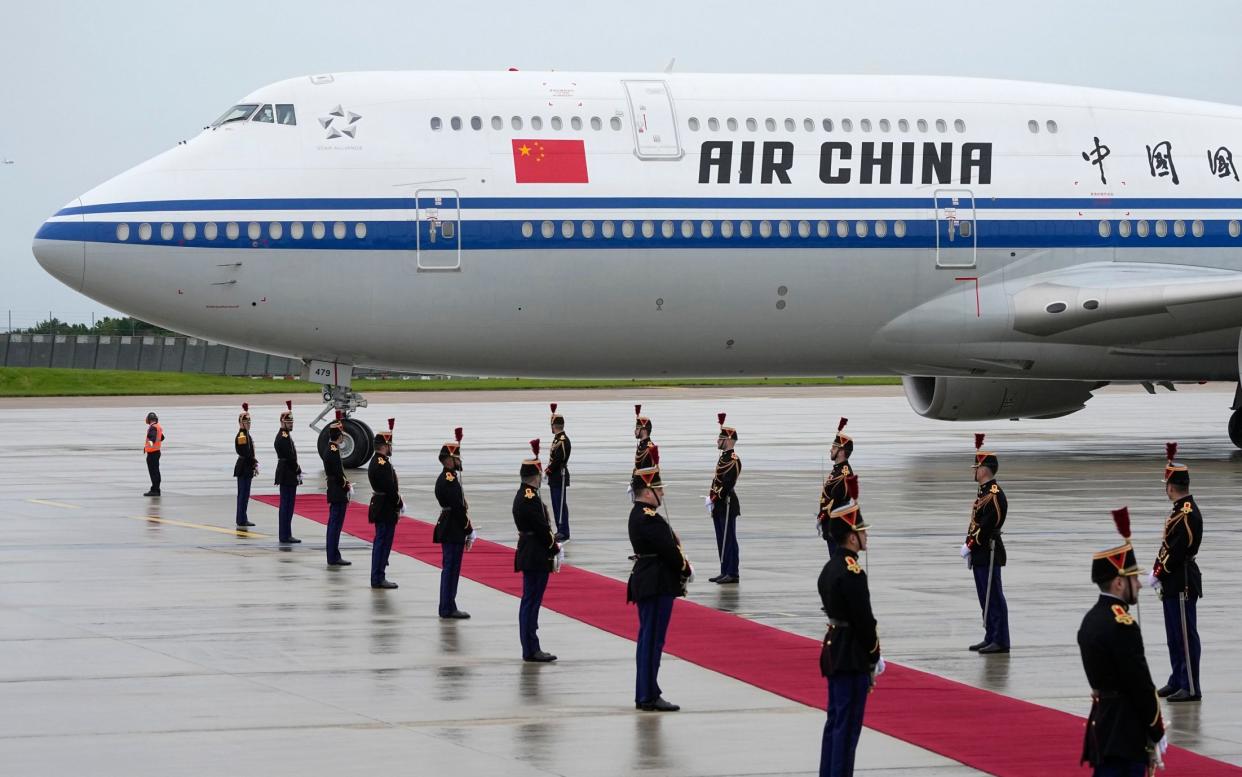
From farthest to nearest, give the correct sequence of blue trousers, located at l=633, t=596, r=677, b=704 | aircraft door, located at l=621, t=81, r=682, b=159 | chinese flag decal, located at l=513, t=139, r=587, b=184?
aircraft door, located at l=621, t=81, r=682, b=159 < chinese flag decal, located at l=513, t=139, r=587, b=184 < blue trousers, located at l=633, t=596, r=677, b=704

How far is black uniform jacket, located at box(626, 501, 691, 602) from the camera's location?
1125 cm

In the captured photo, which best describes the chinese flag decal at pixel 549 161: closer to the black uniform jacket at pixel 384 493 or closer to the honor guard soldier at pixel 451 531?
the black uniform jacket at pixel 384 493

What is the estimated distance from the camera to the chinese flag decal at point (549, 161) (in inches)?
1053

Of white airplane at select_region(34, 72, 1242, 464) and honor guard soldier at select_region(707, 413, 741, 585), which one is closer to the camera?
honor guard soldier at select_region(707, 413, 741, 585)

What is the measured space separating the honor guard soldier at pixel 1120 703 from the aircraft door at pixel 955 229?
66.9 ft

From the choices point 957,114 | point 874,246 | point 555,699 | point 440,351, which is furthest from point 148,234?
point 555,699

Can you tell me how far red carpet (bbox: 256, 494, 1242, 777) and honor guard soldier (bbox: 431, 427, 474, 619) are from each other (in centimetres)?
101

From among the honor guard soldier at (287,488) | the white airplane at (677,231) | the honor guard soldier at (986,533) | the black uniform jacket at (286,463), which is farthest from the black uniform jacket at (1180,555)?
the white airplane at (677,231)

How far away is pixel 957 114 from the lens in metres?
→ 28.5

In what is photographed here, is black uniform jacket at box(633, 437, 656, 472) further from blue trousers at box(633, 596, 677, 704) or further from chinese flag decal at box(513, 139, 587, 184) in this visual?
chinese flag decal at box(513, 139, 587, 184)

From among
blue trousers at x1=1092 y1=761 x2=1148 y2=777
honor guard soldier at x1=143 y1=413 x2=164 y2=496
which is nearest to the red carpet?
blue trousers at x1=1092 y1=761 x2=1148 y2=777

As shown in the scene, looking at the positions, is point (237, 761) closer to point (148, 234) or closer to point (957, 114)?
point (148, 234)

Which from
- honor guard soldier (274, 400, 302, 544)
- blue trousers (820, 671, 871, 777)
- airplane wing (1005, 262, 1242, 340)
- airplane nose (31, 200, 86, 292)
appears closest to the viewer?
Result: blue trousers (820, 671, 871, 777)

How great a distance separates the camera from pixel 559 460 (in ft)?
66.2
